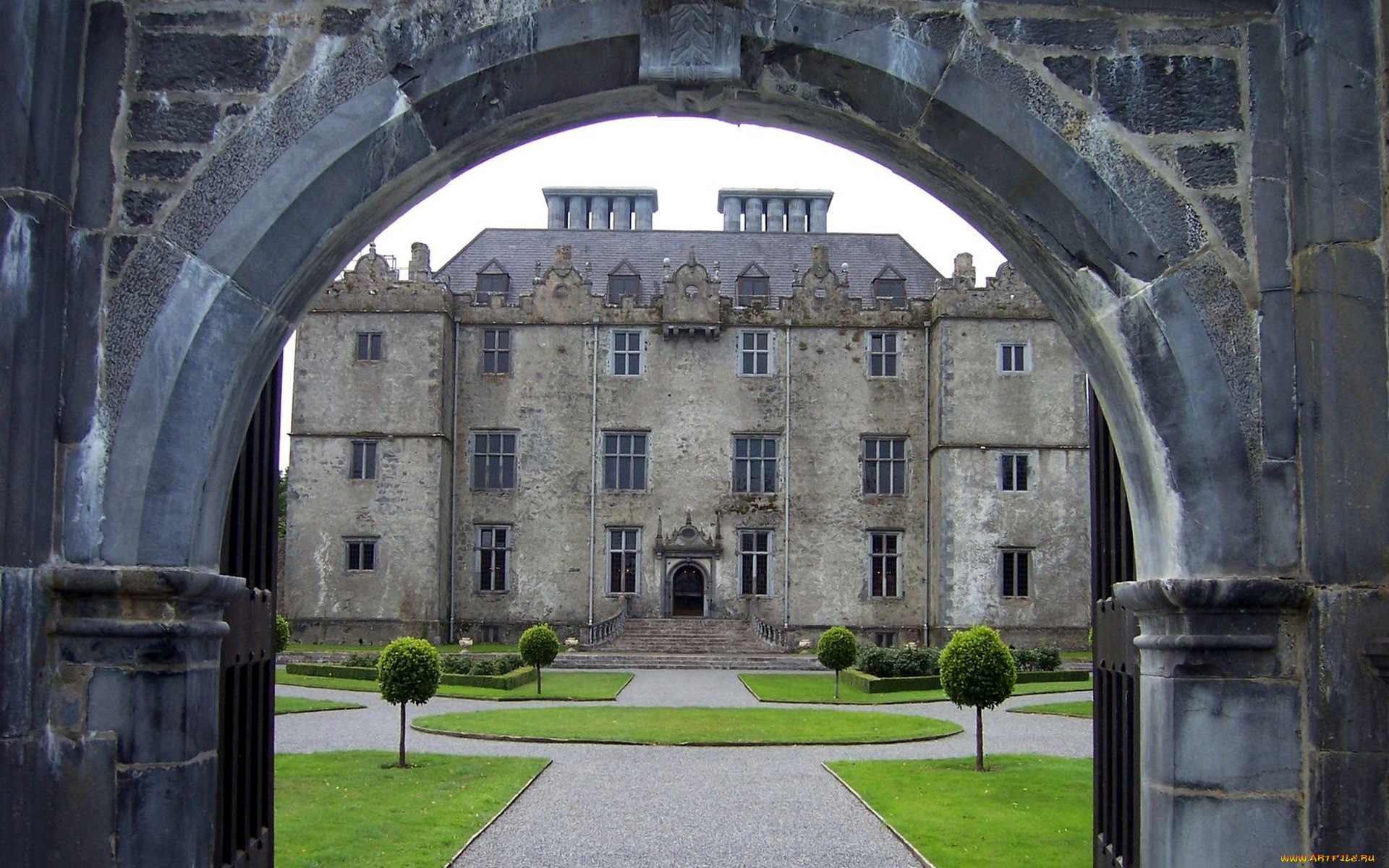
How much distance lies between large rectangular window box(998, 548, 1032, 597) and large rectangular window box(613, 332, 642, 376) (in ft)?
35.8

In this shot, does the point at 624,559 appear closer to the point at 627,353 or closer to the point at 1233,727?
the point at 627,353

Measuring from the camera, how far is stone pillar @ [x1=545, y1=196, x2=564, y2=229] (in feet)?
148

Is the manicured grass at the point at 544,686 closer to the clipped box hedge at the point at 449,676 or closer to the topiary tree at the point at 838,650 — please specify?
the clipped box hedge at the point at 449,676

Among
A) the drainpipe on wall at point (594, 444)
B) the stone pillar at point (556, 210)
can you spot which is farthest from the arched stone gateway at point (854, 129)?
the stone pillar at point (556, 210)

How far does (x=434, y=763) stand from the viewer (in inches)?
563

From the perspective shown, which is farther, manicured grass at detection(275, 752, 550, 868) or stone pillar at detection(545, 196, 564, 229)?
stone pillar at detection(545, 196, 564, 229)

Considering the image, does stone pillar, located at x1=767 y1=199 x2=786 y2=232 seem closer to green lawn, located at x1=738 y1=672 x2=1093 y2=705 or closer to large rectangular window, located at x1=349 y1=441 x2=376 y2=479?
large rectangular window, located at x1=349 y1=441 x2=376 y2=479

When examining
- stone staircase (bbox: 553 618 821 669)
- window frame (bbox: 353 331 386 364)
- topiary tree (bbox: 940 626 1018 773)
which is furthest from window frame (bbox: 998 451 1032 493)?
topiary tree (bbox: 940 626 1018 773)

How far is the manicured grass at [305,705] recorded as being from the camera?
779 inches

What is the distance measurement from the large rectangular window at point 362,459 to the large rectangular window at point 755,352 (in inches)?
395

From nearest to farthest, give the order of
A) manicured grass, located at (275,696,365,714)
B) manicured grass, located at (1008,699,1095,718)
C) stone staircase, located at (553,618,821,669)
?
manicured grass, located at (275,696,365,714) < manicured grass, located at (1008,699,1095,718) < stone staircase, located at (553,618,821,669)

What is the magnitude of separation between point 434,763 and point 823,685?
12.2 meters

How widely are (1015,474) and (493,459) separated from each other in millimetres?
13930

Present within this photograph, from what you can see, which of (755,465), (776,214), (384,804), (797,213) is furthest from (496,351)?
(384,804)
